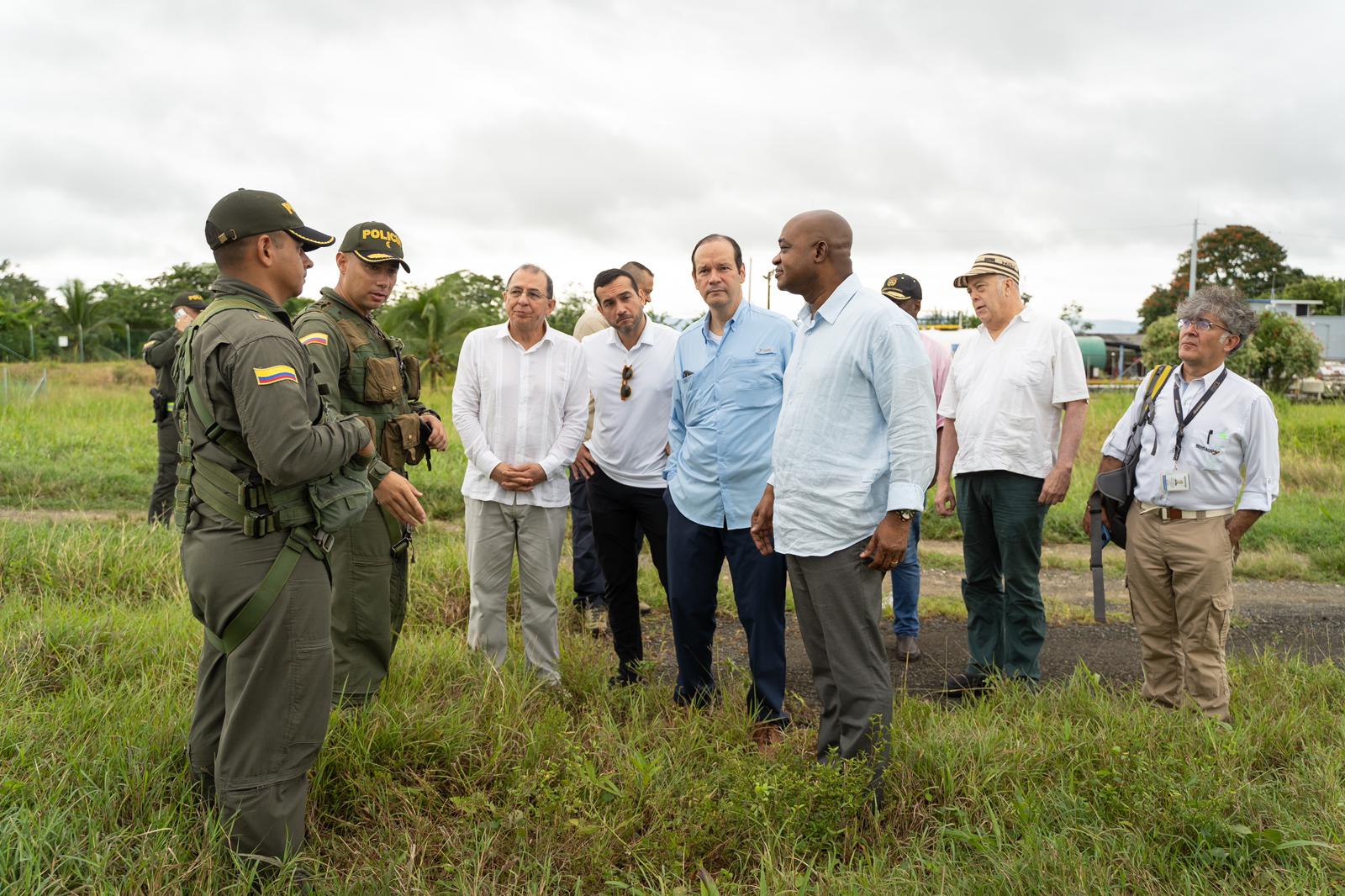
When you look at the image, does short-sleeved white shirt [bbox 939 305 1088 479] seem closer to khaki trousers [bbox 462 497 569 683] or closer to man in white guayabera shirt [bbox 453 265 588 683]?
man in white guayabera shirt [bbox 453 265 588 683]

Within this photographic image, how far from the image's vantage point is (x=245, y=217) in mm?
2697

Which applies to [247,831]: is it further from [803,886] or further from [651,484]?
[651,484]

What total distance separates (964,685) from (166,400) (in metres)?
6.48

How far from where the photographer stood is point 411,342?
21.3 m

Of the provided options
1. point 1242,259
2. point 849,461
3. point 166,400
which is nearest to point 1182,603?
point 849,461

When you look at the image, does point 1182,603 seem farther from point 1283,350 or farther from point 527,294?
point 1283,350

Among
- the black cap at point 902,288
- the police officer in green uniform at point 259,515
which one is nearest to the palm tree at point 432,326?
the black cap at point 902,288

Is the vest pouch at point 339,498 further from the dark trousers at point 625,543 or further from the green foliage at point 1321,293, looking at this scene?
the green foliage at point 1321,293

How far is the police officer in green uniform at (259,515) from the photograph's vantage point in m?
2.54

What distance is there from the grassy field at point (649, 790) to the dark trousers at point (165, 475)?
11.8 feet

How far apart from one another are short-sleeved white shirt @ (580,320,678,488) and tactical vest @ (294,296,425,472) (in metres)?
1.10

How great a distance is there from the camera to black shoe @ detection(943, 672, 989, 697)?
14.8 ft

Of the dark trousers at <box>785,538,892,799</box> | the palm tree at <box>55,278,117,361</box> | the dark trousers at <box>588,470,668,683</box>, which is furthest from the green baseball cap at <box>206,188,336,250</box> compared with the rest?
the palm tree at <box>55,278,117,361</box>

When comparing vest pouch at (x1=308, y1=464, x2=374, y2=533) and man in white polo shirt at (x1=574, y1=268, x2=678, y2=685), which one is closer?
vest pouch at (x1=308, y1=464, x2=374, y2=533)
